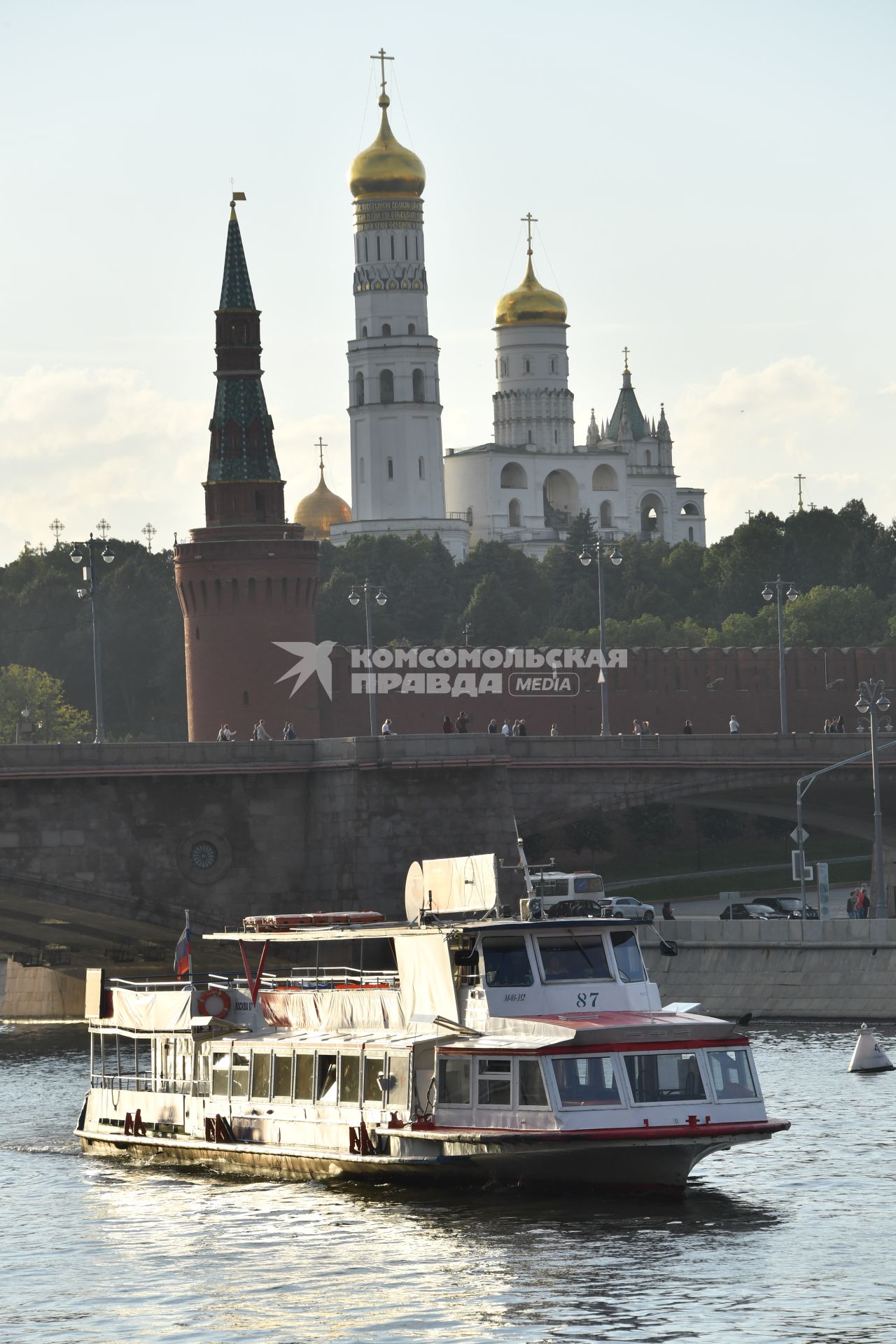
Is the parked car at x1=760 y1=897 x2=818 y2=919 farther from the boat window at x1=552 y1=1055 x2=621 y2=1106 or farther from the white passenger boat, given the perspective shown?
the boat window at x1=552 y1=1055 x2=621 y2=1106

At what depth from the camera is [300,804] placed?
230 feet

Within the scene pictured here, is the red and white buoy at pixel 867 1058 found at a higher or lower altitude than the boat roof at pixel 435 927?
lower

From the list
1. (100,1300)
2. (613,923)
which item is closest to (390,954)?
(613,923)

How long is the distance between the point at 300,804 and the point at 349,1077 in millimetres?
29064

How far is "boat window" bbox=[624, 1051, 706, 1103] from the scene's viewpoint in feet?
123

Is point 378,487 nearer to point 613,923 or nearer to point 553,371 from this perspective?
point 553,371

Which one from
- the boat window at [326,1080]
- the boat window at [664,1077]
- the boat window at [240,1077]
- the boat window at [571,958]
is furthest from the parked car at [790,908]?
the boat window at [664,1077]

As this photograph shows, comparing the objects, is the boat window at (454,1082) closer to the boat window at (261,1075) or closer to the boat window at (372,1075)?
the boat window at (372,1075)

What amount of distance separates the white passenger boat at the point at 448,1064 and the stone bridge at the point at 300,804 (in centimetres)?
1998

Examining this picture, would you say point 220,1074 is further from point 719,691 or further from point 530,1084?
point 719,691

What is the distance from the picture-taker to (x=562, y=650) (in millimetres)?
105875

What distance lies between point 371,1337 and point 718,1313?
4138 millimetres

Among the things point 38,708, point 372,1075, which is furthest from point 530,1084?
point 38,708

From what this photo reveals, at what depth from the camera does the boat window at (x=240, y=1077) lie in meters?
43.3
